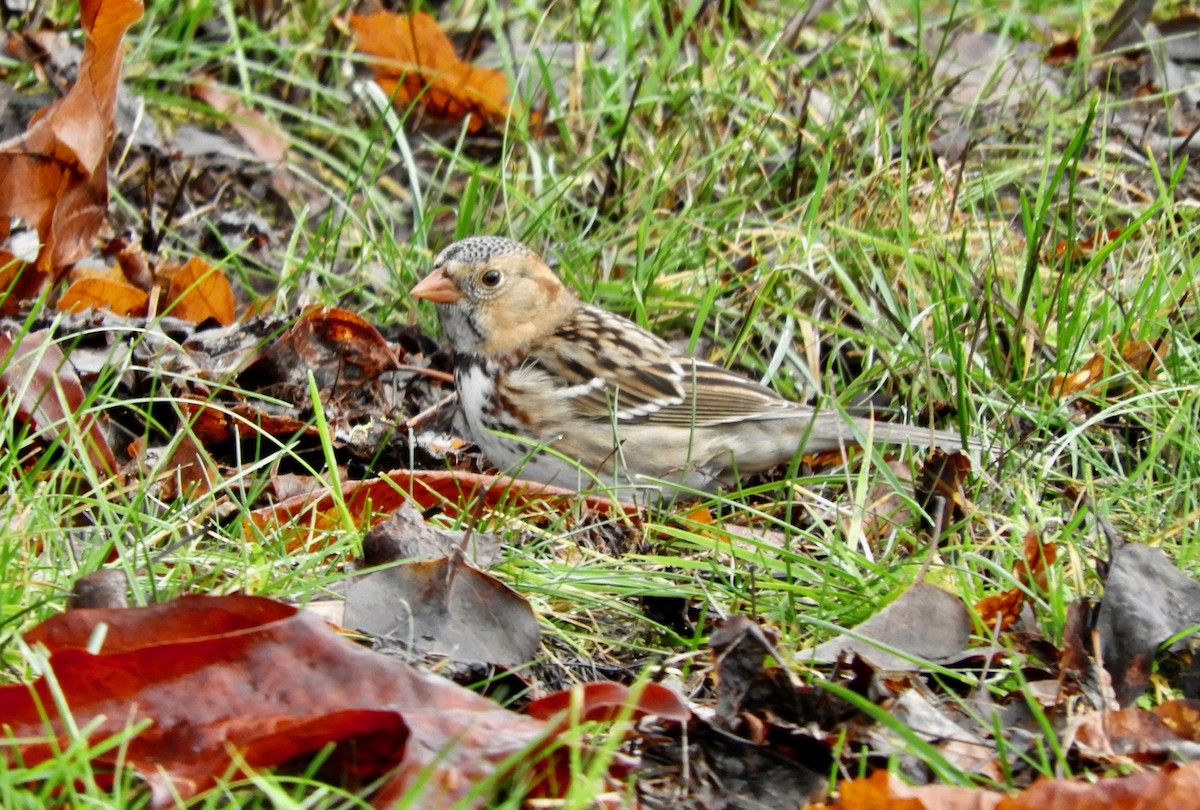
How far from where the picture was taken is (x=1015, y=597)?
2928mm

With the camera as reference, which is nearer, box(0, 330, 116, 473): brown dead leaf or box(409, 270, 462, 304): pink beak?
box(0, 330, 116, 473): brown dead leaf

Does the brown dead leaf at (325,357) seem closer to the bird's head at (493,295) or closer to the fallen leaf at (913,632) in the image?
the bird's head at (493,295)

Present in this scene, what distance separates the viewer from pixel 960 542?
3395 mm

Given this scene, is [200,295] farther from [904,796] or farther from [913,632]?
[904,796]

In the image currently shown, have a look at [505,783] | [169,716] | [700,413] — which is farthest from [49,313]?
[505,783]

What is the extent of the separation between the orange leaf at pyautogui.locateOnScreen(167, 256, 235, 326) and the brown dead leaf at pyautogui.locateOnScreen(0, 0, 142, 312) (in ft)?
1.14

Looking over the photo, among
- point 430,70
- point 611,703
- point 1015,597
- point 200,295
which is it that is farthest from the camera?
point 430,70

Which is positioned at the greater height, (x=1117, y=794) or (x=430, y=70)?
(x=430, y=70)

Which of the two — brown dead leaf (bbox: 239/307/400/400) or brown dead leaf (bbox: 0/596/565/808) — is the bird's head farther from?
brown dead leaf (bbox: 0/596/565/808)

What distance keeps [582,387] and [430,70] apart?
170 cm

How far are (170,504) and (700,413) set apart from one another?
150 centimetres

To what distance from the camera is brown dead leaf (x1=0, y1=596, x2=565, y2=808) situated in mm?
2135

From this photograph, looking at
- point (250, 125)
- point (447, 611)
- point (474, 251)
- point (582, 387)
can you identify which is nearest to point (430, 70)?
point (250, 125)

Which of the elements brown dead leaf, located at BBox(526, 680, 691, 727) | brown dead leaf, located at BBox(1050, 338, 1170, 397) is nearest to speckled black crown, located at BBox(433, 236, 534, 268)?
brown dead leaf, located at BBox(1050, 338, 1170, 397)
